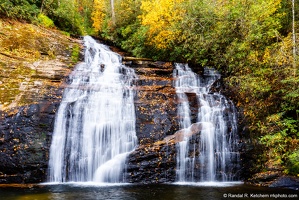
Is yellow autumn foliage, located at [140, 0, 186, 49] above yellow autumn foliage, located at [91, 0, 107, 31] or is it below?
below

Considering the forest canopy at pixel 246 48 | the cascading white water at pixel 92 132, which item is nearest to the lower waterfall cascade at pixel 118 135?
the cascading white water at pixel 92 132

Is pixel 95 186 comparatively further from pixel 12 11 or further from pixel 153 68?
pixel 12 11

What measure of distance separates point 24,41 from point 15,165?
6.89 metres

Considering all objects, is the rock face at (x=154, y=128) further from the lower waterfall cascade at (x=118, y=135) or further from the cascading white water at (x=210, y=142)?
the cascading white water at (x=210, y=142)

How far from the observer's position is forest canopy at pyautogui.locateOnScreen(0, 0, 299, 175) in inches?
344

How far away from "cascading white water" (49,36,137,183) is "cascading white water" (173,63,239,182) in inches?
77.4

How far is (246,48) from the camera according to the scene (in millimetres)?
11141

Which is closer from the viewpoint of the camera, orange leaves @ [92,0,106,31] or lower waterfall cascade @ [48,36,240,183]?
lower waterfall cascade @ [48,36,240,183]

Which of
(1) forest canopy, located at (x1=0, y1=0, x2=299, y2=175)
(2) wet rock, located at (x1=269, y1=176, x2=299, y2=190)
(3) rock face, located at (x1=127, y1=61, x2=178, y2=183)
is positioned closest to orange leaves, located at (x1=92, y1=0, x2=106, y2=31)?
(1) forest canopy, located at (x1=0, y1=0, x2=299, y2=175)

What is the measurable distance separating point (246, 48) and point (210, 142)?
485cm

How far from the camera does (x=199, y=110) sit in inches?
397

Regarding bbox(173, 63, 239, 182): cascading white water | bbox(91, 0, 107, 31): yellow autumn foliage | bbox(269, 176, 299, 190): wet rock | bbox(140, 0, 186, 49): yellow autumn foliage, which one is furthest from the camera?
bbox(91, 0, 107, 31): yellow autumn foliage

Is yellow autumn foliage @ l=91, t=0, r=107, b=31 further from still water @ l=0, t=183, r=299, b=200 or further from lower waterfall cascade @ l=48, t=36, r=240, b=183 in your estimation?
still water @ l=0, t=183, r=299, b=200

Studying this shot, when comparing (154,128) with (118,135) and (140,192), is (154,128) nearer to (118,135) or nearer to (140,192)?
(118,135)
